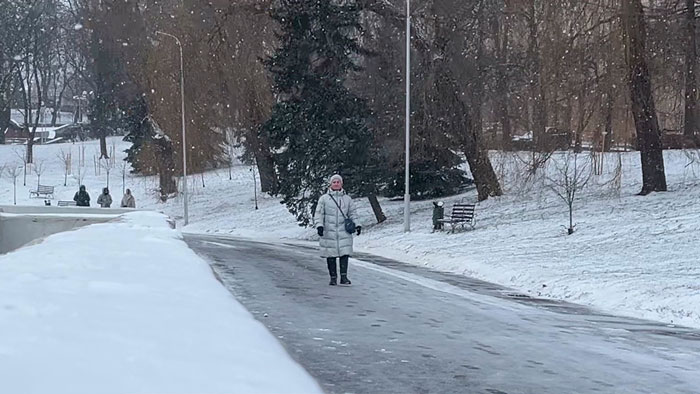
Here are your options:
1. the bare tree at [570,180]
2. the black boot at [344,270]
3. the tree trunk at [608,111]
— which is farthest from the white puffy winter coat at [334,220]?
the tree trunk at [608,111]

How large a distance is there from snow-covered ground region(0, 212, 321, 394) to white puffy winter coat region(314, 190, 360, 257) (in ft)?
15.1

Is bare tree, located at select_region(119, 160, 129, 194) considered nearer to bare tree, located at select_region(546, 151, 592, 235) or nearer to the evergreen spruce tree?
the evergreen spruce tree

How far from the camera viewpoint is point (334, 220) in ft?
51.0

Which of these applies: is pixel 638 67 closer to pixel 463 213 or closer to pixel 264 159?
pixel 463 213

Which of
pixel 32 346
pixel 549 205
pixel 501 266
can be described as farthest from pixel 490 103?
pixel 32 346

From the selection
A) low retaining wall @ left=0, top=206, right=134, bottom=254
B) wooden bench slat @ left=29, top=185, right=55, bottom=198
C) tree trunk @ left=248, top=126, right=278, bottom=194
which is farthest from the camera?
wooden bench slat @ left=29, top=185, right=55, bottom=198

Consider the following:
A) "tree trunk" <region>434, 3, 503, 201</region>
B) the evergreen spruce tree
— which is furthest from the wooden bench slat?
"tree trunk" <region>434, 3, 503, 201</region>

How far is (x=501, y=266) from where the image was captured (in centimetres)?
2030

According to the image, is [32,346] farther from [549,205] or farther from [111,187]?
[111,187]

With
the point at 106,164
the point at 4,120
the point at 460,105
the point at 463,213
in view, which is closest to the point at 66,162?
the point at 106,164

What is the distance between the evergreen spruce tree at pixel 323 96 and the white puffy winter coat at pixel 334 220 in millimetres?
17071

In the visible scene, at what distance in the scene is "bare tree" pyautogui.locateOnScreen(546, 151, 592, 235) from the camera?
81.9 ft

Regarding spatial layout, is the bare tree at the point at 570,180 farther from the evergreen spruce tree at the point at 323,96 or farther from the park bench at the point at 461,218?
the evergreen spruce tree at the point at 323,96

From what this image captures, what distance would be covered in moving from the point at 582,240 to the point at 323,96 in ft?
43.8
